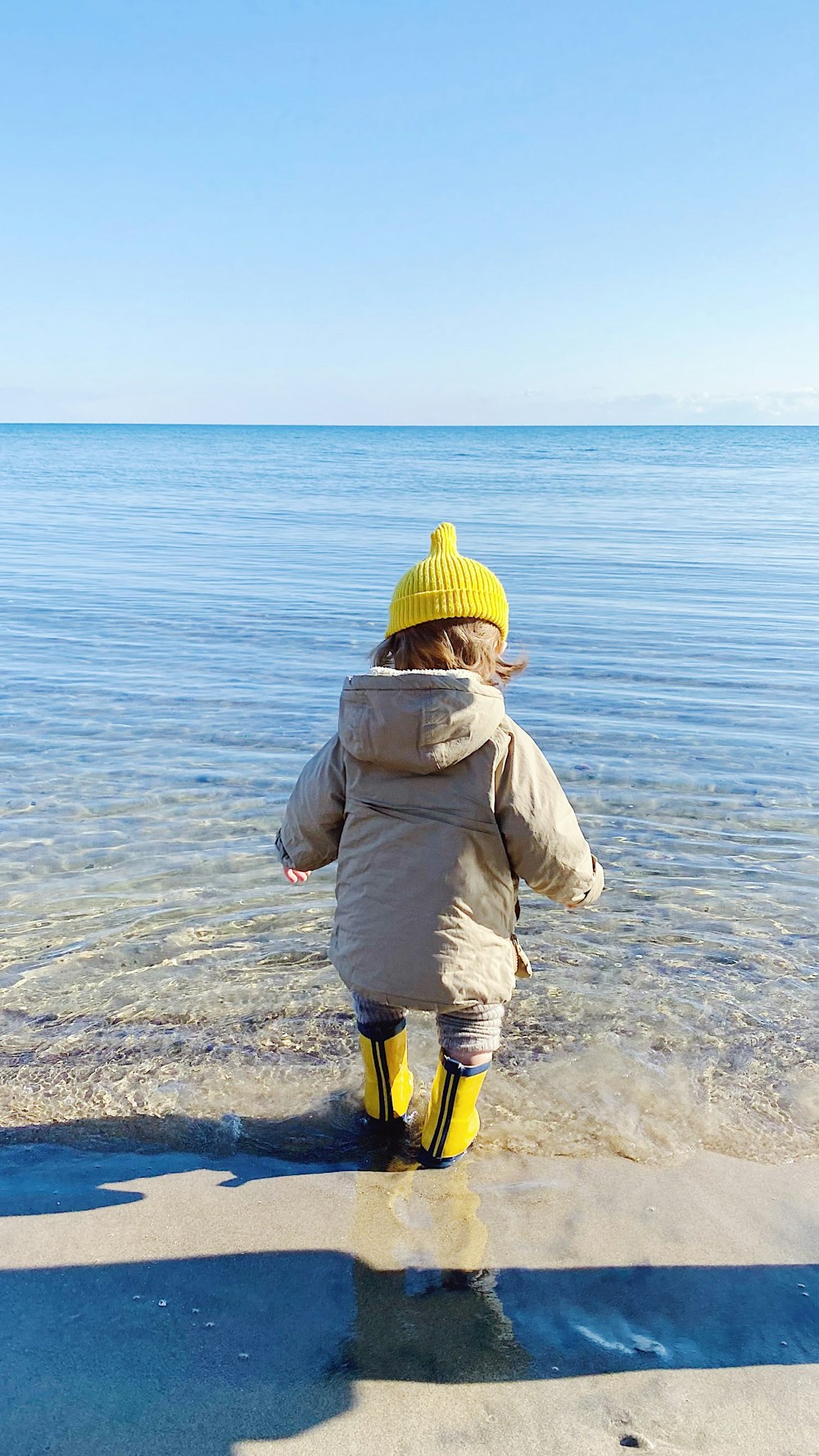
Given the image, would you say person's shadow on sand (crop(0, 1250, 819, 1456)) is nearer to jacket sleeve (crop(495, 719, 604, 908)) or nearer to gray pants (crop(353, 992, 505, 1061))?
gray pants (crop(353, 992, 505, 1061))

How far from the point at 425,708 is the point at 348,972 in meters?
0.85

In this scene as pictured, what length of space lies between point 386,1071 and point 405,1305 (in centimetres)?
79

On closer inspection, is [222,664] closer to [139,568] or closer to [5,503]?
[139,568]

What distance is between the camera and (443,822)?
2840mm

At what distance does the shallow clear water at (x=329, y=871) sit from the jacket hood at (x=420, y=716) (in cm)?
132

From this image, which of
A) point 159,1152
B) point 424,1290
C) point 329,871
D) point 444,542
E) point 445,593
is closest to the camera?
point 424,1290

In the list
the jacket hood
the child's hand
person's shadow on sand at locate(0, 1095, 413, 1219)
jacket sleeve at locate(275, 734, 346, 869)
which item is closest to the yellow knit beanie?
the jacket hood

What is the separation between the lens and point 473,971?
114 inches

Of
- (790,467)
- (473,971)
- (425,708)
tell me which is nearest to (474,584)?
(425,708)

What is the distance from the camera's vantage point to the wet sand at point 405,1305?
2.13 m

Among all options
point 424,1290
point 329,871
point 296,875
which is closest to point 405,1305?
point 424,1290

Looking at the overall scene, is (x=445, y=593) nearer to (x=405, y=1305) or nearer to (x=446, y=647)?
(x=446, y=647)

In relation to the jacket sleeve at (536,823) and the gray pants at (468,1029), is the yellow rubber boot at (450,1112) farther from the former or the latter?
the jacket sleeve at (536,823)

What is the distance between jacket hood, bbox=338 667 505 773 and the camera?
266cm
